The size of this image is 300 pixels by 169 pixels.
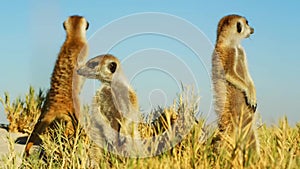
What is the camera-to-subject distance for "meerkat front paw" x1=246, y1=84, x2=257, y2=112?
3.84 meters

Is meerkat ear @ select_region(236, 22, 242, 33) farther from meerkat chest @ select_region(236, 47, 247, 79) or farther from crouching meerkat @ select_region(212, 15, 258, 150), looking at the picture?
meerkat chest @ select_region(236, 47, 247, 79)

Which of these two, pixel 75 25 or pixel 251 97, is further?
pixel 75 25

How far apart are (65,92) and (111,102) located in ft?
3.45

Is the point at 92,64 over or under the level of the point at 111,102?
over

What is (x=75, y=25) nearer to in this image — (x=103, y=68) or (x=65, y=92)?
(x=65, y=92)

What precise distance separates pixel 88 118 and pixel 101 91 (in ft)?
0.81

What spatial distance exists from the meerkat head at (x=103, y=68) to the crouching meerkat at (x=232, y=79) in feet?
2.60

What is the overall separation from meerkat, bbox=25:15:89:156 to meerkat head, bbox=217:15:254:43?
1.57 metres

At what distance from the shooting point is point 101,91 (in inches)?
151

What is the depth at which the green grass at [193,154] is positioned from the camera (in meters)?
2.51

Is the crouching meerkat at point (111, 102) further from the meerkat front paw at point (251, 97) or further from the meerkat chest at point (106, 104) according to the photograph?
the meerkat front paw at point (251, 97)

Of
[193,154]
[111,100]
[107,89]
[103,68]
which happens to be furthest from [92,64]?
[193,154]

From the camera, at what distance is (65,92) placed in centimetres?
467

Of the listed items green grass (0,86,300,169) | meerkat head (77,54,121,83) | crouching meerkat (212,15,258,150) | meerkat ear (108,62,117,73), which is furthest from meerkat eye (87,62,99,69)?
crouching meerkat (212,15,258,150)
